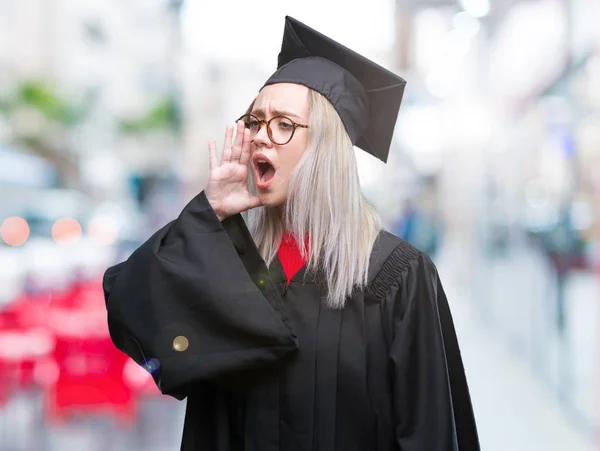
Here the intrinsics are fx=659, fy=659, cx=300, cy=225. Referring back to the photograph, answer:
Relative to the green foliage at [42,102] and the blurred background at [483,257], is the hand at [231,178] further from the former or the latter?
the green foliage at [42,102]

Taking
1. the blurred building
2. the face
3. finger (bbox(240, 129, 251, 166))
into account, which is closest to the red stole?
the face

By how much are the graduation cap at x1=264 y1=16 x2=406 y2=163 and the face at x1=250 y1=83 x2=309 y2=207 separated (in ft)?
0.18

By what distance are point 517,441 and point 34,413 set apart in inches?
138

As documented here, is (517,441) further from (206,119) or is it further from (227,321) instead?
(206,119)

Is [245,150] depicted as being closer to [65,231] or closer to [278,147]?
[278,147]

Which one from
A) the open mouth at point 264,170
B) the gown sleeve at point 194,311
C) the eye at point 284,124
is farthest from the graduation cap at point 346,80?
the gown sleeve at point 194,311

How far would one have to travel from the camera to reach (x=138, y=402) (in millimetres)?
5234

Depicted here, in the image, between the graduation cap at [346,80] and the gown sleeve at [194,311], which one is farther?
the graduation cap at [346,80]

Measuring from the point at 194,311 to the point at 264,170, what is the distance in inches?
15.9

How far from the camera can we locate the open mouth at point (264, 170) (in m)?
1.62

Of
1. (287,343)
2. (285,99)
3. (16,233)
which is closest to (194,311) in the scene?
(287,343)

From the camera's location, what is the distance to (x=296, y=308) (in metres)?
1.59

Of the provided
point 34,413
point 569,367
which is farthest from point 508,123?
point 34,413

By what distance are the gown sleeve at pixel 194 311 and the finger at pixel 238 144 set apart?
0.51ft
